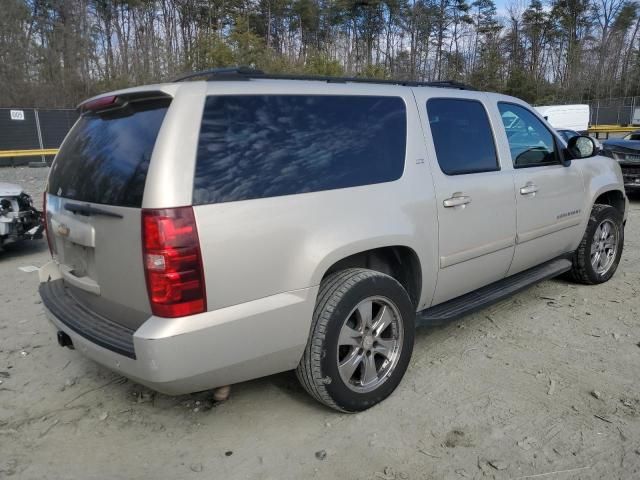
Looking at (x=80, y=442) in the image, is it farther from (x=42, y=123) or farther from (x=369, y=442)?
(x=42, y=123)

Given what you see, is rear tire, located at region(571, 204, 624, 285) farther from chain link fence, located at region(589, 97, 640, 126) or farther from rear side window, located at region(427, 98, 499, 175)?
chain link fence, located at region(589, 97, 640, 126)

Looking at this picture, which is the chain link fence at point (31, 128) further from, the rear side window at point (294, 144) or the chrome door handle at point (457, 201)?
the chrome door handle at point (457, 201)

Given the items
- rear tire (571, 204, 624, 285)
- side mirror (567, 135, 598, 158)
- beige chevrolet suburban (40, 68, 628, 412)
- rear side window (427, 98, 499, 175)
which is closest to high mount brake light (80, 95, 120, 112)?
beige chevrolet suburban (40, 68, 628, 412)

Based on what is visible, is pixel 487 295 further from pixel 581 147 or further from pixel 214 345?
pixel 214 345

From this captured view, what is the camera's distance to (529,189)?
13.3ft

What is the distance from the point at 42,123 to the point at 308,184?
22.3 meters

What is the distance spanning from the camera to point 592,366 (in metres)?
3.54

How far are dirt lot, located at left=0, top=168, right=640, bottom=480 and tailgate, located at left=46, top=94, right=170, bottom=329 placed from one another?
0.71m

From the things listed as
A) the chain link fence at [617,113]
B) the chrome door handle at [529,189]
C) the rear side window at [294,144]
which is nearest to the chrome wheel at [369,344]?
the rear side window at [294,144]

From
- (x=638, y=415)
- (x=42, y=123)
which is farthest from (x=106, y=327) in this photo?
(x=42, y=123)

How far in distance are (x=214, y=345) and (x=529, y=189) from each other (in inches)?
110

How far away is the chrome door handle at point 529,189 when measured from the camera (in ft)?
13.1

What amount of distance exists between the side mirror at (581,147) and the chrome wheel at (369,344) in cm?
259

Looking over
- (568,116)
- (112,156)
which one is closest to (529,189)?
(112,156)
